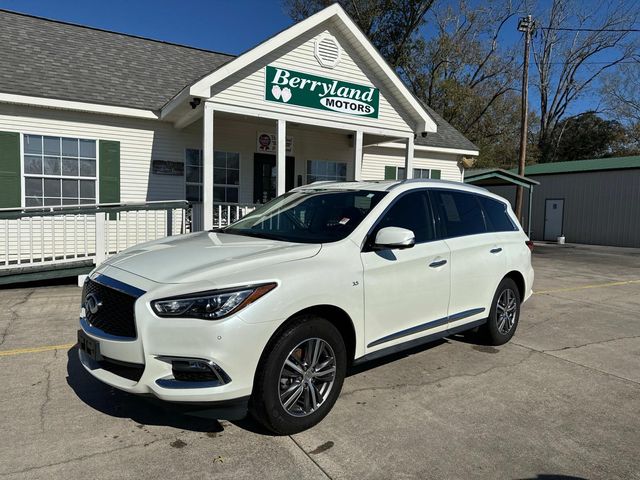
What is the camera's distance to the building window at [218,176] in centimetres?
1148

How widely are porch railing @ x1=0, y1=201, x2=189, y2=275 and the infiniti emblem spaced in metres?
5.24

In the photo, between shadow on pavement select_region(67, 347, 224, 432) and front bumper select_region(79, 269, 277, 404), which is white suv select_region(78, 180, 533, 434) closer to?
front bumper select_region(79, 269, 277, 404)

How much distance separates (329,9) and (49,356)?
860 centimetres

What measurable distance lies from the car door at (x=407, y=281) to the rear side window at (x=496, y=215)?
1.13 metres

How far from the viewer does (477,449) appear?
314 centimetres

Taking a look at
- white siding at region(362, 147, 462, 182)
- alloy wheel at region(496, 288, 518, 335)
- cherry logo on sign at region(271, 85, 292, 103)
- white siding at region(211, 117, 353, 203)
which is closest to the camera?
alloy wheel at region(496, 288, 518, 335)


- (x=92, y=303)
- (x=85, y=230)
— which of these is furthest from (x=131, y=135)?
(x=92, y=303)

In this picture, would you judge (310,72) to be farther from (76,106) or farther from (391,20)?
(391,20)

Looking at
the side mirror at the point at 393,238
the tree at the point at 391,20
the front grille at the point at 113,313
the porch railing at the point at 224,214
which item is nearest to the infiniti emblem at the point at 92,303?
the front grille at the point at 113,313

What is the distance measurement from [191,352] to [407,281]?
73.0 inches

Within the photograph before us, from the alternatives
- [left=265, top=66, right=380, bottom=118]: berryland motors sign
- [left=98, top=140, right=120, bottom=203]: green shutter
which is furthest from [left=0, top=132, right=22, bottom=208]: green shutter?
[left=265, top=66, right=380, bottom=118]: berryland motors sign

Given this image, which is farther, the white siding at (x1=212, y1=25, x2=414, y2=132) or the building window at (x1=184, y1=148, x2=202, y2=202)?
the building window at (x1=184, y1=148, x2=202, y2=202)

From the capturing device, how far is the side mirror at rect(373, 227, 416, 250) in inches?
141

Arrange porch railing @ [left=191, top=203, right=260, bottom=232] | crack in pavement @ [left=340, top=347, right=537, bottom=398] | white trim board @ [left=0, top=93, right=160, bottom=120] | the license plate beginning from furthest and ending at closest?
porch railing @ [left=191, top=203, right=260, bottom=232], white trim board @ [left=0, top=93, right=160, bottom=120], crack in pavement @ [left=340, top=347, right=537, bottom=398], the license plate
